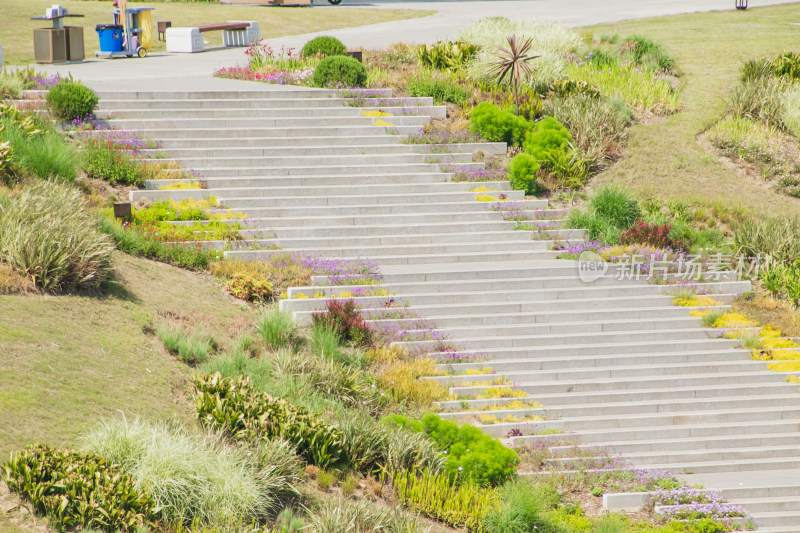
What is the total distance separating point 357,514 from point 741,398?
292 inches

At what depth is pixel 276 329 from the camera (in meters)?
12.2

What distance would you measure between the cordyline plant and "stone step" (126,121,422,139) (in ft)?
9.23

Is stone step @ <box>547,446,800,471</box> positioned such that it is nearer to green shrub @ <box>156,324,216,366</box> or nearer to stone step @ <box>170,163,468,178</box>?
green shrub @ <box>156,324,216,366</box>

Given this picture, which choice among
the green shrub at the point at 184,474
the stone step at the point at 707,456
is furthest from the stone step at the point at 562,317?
the green shrub at the point at 184,474

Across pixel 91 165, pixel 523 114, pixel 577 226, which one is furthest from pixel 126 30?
pixel 577 226

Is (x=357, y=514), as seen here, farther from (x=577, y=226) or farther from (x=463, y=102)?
(x=463, y=102)

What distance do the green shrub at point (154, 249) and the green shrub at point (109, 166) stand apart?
1674 millimetres

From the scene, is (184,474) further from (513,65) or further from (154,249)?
(513,65)

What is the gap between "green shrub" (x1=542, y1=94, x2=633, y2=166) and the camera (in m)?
19.1

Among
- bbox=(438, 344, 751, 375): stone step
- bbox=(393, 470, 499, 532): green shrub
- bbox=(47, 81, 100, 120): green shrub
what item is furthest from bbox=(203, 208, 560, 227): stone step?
bbox=(393, 470, 499, 532): green shrub

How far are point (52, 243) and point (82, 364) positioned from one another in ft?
7.06

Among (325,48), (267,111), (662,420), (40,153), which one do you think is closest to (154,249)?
(40,153)

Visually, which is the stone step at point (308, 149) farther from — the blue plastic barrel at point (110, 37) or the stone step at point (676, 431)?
the blue plastic barrel at point (110, 37)

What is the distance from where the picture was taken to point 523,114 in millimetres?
20016
